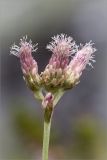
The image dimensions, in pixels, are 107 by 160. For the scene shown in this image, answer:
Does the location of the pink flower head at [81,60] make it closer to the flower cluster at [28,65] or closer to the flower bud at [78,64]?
the flower bud at [78,64]

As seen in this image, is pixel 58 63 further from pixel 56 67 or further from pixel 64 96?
pixel 64 96

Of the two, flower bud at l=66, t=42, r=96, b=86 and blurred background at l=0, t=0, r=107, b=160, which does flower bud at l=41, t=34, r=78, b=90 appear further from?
blurred background at l=0, t=0, r=107, b=160

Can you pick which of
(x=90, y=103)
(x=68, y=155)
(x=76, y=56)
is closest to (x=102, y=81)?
(x=90, y=103)

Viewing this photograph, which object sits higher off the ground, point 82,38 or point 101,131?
point 82,38

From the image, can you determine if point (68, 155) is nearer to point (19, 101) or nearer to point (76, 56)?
point (19, 101)

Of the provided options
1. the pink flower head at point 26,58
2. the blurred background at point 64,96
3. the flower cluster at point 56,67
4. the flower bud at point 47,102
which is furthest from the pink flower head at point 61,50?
the blurred background at point 64,96

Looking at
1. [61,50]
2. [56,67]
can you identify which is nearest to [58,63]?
[56,67]
